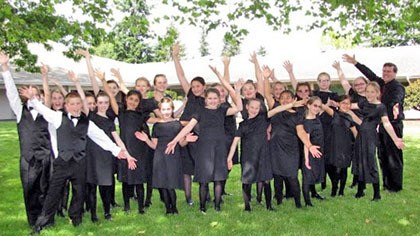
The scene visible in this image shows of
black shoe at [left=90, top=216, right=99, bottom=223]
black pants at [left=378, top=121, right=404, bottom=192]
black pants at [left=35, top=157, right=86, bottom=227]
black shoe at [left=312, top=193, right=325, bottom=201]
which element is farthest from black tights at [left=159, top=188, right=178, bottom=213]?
black pants at [left=378, top=121, right=404, bottom=192]

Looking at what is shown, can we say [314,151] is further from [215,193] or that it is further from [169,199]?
[169,199]

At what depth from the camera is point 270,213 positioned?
658 cm

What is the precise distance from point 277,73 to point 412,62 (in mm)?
8455

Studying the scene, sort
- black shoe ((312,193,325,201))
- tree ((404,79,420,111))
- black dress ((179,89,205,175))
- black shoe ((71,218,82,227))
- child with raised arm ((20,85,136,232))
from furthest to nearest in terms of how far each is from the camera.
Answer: tree ((404,79,420,111)), black shoe ((312,193,325,201)), black dress ((179,89,205,175)), black shoe ((71,218,82,227)), child with raised arm ((20,85,136,232))

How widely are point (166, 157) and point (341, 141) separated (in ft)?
9.60

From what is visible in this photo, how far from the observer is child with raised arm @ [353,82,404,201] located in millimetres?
7241

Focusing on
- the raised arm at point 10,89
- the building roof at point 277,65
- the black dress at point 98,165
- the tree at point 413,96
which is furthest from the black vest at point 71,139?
the building roof at point 277,65

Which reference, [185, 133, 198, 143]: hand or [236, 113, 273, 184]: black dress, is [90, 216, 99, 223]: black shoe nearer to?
[185, 133, 198, 143]: hand

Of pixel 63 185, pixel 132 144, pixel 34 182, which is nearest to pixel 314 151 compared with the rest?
pixel 132 144

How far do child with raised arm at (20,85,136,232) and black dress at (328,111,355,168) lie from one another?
3.83m

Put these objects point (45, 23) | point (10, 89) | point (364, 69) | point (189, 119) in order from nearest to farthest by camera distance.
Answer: point (10, 89), point (189, 119), point (364, 69), point (45, 23)

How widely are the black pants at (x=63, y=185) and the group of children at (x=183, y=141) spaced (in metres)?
0.01

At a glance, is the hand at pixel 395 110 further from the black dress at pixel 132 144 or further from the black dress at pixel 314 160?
the black dress at pixel 132 144

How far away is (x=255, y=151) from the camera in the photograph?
6.64m
